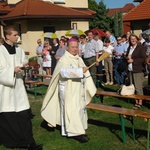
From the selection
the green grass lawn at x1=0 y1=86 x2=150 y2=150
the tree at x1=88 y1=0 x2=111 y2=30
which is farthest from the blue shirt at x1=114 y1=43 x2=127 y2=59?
the tree at x1=88 y1=0 x2=111 y2=30

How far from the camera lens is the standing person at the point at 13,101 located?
5566 millimetres

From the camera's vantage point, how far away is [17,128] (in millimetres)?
5758

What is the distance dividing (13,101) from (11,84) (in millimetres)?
341

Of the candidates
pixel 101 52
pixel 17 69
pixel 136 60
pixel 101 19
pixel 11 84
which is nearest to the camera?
pixel 17 69

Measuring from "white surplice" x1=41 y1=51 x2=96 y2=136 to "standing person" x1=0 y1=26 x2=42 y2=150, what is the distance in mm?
711

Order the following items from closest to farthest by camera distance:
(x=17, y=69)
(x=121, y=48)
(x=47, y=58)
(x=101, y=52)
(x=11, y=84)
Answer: (x=17, y=69) < (x=11, y=84) < (x=121, y=48) < (x=101, y=52) < (x=47, y=58)

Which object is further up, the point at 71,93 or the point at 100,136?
the point at 71,93

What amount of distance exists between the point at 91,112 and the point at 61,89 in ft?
7.45

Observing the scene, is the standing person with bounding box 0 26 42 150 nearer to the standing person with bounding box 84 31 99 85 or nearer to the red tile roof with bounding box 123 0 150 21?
the standing person with bounding box 84 31 99 85

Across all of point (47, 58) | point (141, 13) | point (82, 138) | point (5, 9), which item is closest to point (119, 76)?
point (47, 58)

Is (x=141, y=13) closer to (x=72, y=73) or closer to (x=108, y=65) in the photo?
(x=108, y=65)

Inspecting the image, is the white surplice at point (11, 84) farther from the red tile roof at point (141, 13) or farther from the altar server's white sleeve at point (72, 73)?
the red tile roof at point (141, 13)

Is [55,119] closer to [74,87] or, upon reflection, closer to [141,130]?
[74,87]

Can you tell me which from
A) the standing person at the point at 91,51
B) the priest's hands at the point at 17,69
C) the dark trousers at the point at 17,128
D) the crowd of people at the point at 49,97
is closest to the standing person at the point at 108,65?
the standing person at the point at 91,51
